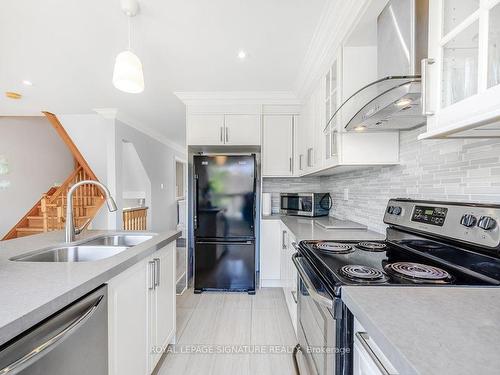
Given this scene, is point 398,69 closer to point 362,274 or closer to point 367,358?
point 362,274

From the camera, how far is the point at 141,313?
1298 millimetres

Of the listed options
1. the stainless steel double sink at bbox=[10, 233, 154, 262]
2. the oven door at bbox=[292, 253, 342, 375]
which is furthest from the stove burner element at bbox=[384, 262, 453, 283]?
the stainless steel double sink at bbox=[10, 233, 154, 262]

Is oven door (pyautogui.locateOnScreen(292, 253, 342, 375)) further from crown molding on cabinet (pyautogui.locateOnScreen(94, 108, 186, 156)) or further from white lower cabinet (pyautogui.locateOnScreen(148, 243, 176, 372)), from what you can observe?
crown molding on cabinet (pyautogui.locateOnScreen(94, 108, 186, 156))

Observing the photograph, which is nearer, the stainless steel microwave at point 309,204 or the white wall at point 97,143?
the stainless steel microwave at point 309,204

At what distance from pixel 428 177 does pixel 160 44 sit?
6.87 ft

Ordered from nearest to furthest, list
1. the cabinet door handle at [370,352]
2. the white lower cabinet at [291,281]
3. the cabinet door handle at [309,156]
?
the cabinet door handle at [370,352] < the white lower cabinet at [291,281] < the cabinet door handle at [309,156]

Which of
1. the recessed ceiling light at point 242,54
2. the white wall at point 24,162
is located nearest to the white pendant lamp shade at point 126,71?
the recessed ceiling light at point 242,54

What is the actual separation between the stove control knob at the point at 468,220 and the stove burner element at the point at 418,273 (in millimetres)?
→ 194

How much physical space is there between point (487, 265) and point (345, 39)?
4.48ft

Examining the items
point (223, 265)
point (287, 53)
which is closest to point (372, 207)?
point (287, 53)

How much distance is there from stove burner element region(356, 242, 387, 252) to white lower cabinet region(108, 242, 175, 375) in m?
1.19

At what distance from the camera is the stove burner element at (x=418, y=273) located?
813 mm

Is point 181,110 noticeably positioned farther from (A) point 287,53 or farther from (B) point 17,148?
(B) point 17,148

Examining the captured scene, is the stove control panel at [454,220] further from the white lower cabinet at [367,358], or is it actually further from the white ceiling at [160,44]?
the white ceiling at [160,44]
